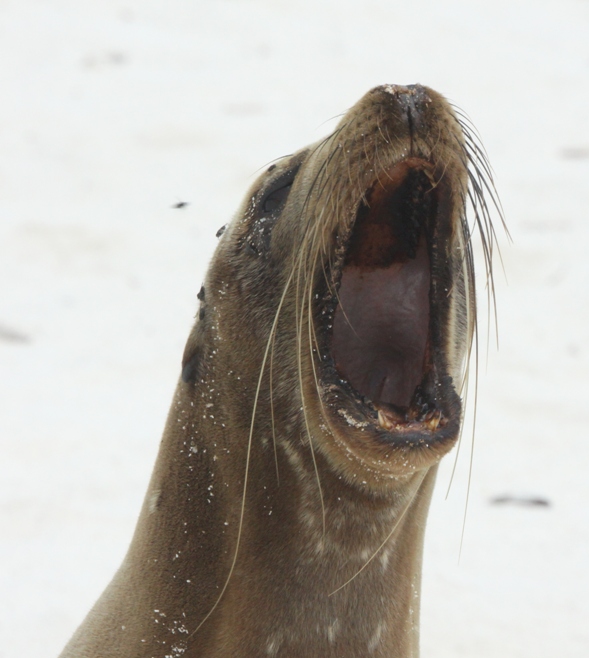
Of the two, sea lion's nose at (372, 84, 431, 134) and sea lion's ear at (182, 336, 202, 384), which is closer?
sea lion's nose at (372, 84, 431, 134)

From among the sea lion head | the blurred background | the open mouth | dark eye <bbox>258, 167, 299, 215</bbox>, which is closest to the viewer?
the sea lion head

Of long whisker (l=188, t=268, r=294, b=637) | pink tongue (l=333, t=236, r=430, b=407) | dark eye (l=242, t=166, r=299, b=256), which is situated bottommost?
long whisker (l=188, t=268, r=294, b=637)

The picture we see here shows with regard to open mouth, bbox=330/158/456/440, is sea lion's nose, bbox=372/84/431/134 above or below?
above

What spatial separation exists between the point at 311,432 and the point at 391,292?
0.51 meters

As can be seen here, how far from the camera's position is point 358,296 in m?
2.63

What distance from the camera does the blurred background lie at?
4367 millimetres

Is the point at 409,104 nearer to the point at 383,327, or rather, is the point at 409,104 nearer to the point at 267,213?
the point at 267,213

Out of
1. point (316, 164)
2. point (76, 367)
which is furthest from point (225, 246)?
point (76, 367)

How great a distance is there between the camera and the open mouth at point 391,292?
2.46 meters

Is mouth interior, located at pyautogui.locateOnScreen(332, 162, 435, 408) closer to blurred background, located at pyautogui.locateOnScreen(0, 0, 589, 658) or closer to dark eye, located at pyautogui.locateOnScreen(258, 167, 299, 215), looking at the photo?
dark eye, located at pyautogui.locateOnScreen(258, 167, 299, 215)

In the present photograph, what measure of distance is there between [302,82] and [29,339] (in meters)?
4.75

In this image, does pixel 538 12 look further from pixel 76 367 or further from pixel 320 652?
pixel 320 652

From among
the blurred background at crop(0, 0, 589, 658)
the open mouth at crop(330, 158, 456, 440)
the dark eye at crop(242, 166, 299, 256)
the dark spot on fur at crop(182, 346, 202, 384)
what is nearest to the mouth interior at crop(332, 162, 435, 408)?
the open mouth at crop(330, 158, 456, 440)

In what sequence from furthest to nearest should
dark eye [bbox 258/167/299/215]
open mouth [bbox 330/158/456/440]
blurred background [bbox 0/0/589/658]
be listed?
blurred background [bbox 0/0/589/658], dark eye [bbox 258/167/299/215], open mouth [bbox 330/158/456/440]
